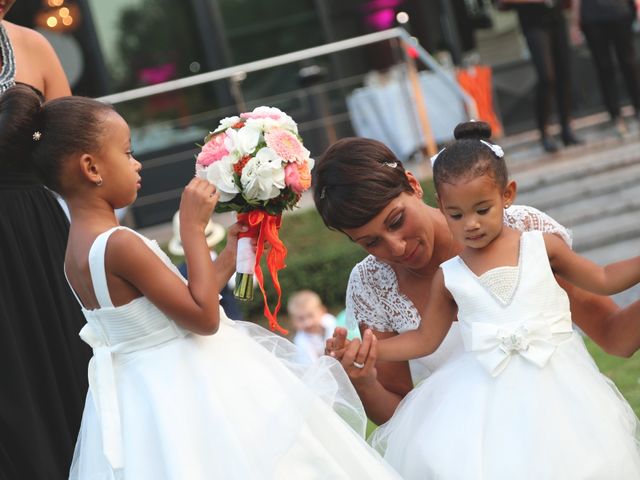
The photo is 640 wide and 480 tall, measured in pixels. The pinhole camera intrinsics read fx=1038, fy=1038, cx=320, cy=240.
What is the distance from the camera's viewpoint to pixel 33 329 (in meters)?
3.73

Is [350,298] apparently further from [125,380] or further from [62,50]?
[62,50]

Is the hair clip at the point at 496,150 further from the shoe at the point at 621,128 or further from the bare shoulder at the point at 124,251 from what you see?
the shoe at the point at 621,128

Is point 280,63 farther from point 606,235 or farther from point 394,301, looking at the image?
point 394,301

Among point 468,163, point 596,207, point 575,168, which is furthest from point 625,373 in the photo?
point 575,168

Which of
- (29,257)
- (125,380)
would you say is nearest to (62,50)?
(29,257)

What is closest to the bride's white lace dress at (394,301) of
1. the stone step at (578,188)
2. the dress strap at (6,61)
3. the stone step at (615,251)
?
the dress strap at (6,61)

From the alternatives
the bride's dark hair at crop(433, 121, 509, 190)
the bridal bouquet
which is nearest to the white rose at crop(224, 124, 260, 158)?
the bridal bouquet

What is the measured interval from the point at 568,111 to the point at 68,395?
7.66 meters

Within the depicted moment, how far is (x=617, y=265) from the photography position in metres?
3.11

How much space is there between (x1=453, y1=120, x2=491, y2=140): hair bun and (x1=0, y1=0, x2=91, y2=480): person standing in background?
148 centimetres

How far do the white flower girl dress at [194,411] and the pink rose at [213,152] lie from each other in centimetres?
39

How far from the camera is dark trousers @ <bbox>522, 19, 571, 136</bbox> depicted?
9938 millimetres

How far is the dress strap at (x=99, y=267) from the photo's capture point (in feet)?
10.2

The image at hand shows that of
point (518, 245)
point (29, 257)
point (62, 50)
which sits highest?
point (62, 50)
